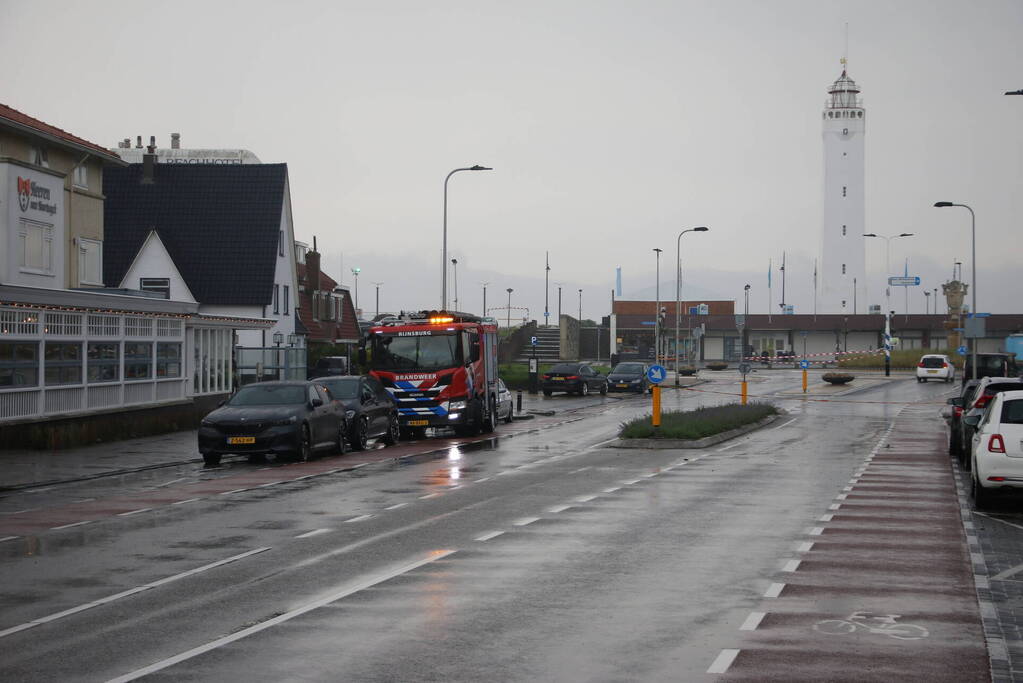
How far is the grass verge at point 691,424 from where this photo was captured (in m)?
31.7

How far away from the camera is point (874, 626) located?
979 cm

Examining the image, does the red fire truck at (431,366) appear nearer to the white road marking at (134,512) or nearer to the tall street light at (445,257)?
the tall street light at (445,257)

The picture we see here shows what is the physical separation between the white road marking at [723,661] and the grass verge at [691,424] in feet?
74.1

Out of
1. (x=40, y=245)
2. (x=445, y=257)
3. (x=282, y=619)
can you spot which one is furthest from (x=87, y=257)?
(x=282, y=619)

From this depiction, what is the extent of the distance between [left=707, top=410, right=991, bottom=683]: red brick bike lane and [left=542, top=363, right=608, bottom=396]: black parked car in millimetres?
41182

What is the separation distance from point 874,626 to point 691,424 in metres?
23.1

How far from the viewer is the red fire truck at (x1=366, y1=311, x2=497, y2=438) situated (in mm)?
33219

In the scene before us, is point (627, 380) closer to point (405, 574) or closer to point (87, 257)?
point (87, 257)

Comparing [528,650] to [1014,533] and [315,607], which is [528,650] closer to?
[315,607]

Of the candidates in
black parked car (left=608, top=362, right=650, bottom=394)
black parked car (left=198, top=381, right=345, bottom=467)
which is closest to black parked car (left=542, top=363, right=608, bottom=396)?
black parked car (left=608, top=362, right=650, bottom=394)

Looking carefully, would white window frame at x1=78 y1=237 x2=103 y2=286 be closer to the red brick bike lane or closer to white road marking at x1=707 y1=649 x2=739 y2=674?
the red brick bike lane

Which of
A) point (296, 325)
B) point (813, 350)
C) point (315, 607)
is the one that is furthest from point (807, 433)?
point (813, 350)

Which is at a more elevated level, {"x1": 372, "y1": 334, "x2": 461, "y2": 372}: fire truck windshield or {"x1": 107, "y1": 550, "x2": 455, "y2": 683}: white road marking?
{"x1": 372, "y1": 334, "x2": 461, "y2": 372}: fire truck windshield

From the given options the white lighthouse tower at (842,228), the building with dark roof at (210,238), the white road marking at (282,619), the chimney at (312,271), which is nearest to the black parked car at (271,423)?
the white road marking at (282,619)
